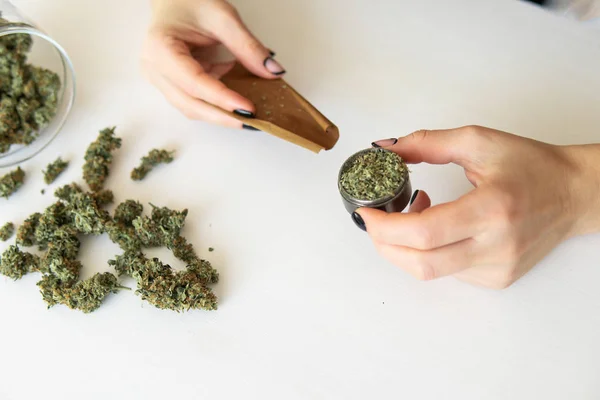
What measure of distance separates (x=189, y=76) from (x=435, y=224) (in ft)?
2.62

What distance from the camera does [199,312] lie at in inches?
52.7

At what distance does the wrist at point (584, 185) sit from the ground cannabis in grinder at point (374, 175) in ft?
1.23

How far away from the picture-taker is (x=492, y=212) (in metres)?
1.06

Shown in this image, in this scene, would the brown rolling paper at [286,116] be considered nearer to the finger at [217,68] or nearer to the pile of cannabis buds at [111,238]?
the finger at [217,68]

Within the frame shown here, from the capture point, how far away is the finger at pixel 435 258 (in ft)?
3.54

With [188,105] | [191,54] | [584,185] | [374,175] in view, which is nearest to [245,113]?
[188,105]

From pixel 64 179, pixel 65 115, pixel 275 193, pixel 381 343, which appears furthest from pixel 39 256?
pixel 381 343

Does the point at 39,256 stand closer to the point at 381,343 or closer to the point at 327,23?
the point at 381,343

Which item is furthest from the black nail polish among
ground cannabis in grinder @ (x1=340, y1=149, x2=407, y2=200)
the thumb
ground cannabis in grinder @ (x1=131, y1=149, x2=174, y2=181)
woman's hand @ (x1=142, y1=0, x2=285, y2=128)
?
ground cannabis in grinder @ (x1=340, y1=149, x2=407, y2=200)

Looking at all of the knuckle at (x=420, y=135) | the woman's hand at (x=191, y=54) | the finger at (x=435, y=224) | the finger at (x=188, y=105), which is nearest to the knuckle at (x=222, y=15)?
the woman's hand at (x=191, y=54)

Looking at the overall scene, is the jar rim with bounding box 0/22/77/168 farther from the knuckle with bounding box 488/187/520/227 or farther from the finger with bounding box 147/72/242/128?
the knuckle with bounding box 488/187/520/227

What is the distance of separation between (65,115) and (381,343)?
1122 mm

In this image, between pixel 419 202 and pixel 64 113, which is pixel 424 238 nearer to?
pixel 419 202

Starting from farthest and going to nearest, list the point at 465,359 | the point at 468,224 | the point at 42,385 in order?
the point at 42,385
the point at 465,359
the point at 468,224
